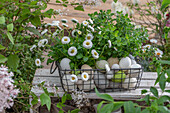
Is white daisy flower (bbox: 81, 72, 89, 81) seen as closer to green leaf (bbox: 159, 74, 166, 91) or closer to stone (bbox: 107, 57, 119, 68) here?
stone (bbox: 107, 57, 119, 68)

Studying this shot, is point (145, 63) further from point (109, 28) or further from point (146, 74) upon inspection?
point (109, 28)

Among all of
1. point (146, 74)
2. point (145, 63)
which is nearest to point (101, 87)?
point (146, 74)

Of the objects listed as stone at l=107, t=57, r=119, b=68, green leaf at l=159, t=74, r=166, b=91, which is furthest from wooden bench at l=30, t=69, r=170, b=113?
green leaf at l=159, t=74, r=166, b=91

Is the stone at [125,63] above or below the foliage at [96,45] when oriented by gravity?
below

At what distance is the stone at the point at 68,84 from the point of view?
2.90ft

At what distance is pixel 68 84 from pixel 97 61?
0.17 meters

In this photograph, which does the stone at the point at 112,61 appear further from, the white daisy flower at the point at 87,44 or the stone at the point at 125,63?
the white daisy flower at the point at 87,44

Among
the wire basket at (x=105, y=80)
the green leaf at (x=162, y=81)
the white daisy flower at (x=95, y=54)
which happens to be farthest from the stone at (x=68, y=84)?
the green leaf at (x=162, y=81)

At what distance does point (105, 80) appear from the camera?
90 cm

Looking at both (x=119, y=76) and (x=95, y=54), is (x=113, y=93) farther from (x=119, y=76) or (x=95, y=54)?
(x=95, y=54)

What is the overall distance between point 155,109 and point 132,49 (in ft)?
2.26

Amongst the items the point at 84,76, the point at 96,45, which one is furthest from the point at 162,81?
the point at 96,45

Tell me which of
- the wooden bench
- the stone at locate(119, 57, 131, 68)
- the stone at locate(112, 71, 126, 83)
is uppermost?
the stone at locate(119, 57, 131, 68)

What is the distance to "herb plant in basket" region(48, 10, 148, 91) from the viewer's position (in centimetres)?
89
